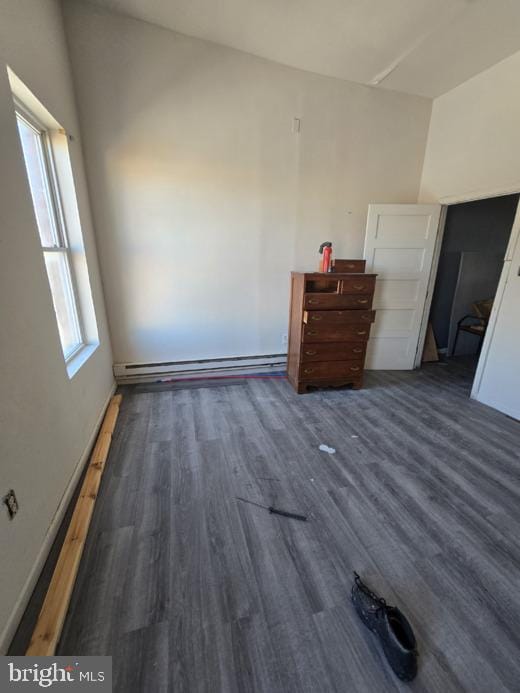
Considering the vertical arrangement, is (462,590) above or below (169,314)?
below

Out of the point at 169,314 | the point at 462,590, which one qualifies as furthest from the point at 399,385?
the point at 169,314

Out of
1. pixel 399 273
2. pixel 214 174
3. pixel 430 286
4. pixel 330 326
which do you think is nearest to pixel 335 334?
pixel 330 326

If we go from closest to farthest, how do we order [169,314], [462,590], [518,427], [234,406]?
[462,590] → [518,427] → [234,406] → [169,314]

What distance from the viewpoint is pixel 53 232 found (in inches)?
85.1

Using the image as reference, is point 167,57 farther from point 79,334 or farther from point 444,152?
point 444,152

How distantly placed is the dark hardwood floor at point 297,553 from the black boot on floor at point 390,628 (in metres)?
0.04

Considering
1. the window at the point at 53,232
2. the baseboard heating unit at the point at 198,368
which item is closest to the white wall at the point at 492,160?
the baseboard heating unit at the point at 198,368

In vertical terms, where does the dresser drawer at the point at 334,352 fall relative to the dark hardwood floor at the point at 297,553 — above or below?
above

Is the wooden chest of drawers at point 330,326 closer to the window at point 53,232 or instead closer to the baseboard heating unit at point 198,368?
the baseboard heating unit at point 198,368

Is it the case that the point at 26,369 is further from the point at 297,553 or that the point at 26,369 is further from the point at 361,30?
the point at 361,30

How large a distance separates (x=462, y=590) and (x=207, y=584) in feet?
3.51

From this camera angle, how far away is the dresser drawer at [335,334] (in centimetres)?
283

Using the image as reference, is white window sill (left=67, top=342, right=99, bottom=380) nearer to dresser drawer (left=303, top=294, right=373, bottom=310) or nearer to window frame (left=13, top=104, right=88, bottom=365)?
window frame (left=13, top=104, right=88, bottom=365)

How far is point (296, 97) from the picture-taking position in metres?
2.85
